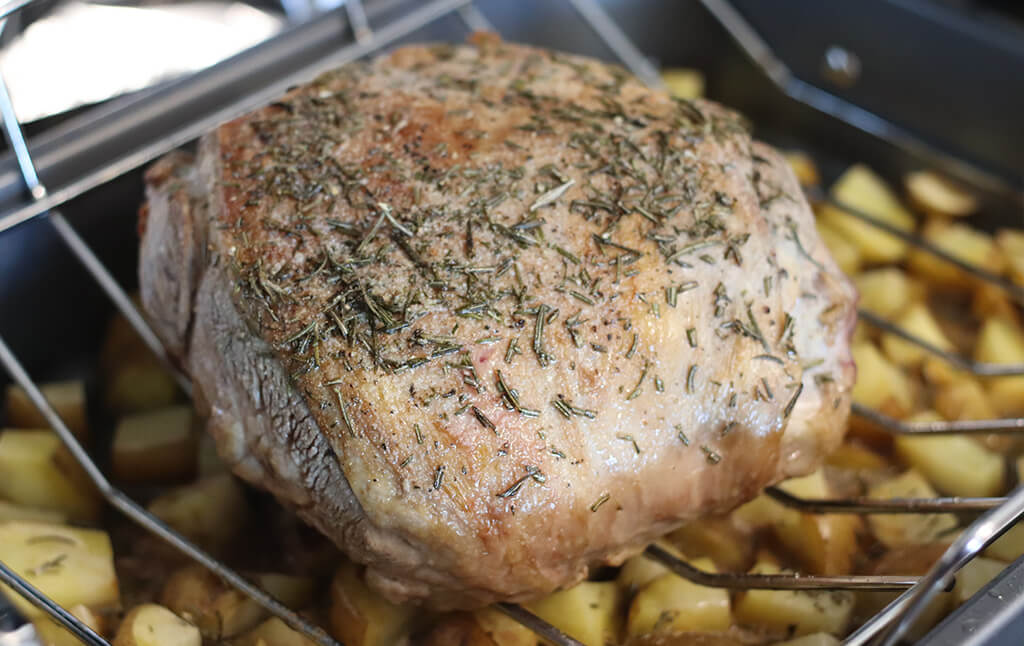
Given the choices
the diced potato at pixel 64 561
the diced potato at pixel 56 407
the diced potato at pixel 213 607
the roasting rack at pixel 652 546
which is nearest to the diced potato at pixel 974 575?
the roasting rack at pixel 652 546

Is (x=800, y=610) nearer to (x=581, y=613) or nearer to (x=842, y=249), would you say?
(x=581, y=613)

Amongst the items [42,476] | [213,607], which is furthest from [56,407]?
[213,607]

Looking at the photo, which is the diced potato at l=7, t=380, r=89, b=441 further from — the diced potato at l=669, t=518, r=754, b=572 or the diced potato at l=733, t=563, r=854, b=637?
the diced potato at l=733, t=563, r=854, b=637

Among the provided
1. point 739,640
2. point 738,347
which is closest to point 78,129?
point 738,347

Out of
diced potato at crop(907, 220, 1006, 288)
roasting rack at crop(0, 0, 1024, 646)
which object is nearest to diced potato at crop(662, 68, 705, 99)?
roasting rack at crop(0, 0, 1024, 646)

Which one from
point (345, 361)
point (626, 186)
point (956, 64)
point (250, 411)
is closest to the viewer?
point (345, 361)

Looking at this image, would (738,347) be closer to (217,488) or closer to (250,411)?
(250,411)
